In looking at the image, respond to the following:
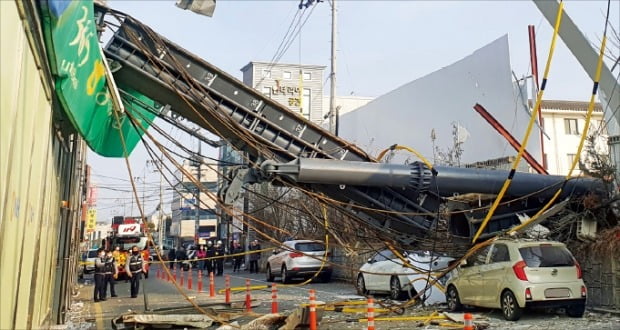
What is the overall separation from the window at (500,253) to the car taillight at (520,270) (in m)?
0.36

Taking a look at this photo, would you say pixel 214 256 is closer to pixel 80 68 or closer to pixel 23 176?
pixel 80 68

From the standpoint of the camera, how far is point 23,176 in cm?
556

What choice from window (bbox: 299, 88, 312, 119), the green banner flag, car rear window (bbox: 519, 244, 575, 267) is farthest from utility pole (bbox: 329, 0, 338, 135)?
window (bbox: 299, 88, 312, 119)

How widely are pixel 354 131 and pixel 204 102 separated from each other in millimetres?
25446

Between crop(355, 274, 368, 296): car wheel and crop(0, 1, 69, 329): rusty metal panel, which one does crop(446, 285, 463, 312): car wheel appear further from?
crop(0, 1, 69, 329): rusty metal panel

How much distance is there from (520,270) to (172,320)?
23.0 feet

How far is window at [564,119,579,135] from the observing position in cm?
3753

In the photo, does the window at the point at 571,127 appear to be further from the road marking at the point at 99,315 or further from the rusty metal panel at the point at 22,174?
the rusty metal panel at the point at 22,174

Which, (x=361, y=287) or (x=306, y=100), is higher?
(x=306, y=100)

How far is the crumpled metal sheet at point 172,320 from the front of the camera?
33.8 feet

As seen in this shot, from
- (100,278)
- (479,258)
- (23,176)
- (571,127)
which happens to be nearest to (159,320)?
(23,176)

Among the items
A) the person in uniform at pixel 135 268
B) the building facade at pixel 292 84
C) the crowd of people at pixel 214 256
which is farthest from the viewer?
the building facade at pixel 292 84

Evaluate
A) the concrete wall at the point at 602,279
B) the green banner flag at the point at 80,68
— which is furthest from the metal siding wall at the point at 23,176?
the concrete wall at the point at 602,279

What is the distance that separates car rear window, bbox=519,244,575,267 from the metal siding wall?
8.97 meters
